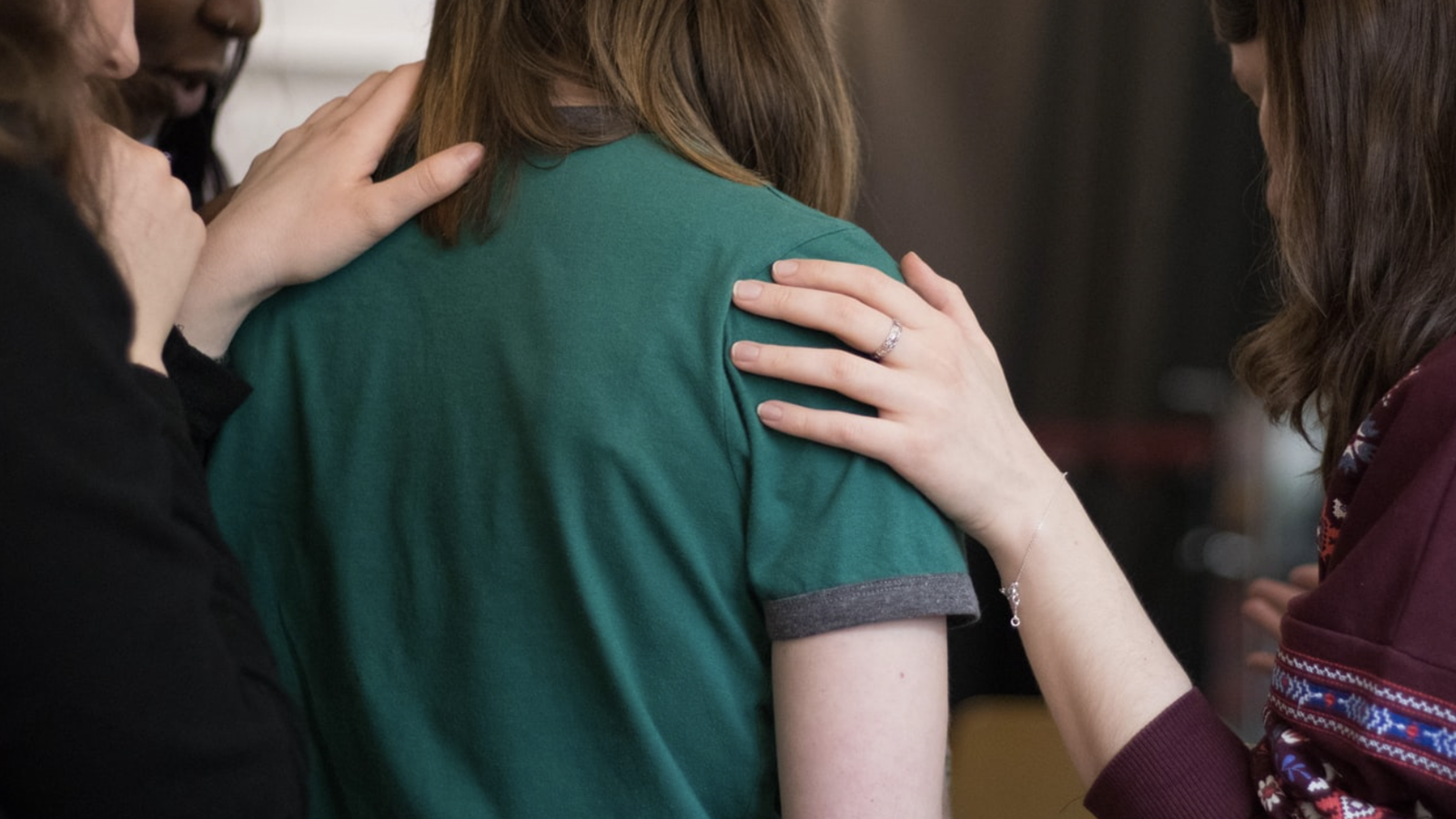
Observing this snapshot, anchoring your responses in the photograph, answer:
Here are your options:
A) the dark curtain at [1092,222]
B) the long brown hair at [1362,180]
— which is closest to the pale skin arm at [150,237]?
the long brown hair at [1362,180]

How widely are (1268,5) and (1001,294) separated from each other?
115 centimetres

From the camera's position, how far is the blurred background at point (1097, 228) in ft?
6.89

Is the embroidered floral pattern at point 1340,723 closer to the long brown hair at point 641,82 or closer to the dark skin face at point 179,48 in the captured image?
the long brown hair at point 641,82

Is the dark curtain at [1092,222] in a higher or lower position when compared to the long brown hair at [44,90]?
lower

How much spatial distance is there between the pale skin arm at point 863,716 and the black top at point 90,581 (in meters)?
0.30

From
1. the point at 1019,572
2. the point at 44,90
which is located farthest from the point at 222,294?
the point at 1019,572

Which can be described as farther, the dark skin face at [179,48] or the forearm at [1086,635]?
the dark skin face at [179,48]

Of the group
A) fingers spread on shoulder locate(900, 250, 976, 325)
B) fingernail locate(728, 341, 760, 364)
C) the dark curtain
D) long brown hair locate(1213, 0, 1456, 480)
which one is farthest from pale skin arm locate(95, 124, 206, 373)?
the dark curtain

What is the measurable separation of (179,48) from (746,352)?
2.81 ft

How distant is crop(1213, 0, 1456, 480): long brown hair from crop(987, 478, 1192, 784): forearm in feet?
0.78

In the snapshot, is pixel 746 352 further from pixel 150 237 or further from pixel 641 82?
pixel 150 237

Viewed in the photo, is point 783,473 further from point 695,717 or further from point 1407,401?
point 1407,401

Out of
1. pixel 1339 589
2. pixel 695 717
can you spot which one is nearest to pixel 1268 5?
pixel 1339 589

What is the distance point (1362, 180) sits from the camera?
0.98 metres
